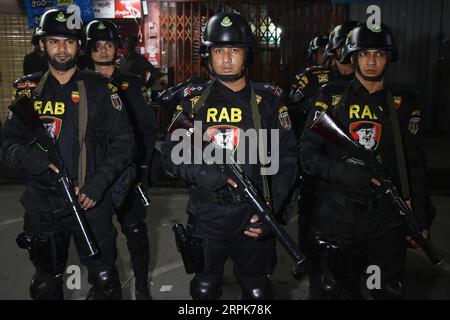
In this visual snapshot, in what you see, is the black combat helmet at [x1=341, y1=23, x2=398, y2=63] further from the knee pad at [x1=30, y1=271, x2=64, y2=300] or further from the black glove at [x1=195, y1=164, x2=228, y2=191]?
the knee pad at [x1=30, y1=271, x2=64, y2=300]

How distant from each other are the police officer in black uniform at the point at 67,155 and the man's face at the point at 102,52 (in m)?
0.83

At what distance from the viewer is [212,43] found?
8.84 feet

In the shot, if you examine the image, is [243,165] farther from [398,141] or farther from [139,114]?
[139,114]

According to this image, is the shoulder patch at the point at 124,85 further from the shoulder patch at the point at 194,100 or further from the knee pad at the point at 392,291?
the knee pad at the point at 392,291

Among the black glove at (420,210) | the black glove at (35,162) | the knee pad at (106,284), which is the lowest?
the knee pad at (106,284)

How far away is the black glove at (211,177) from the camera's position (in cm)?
254

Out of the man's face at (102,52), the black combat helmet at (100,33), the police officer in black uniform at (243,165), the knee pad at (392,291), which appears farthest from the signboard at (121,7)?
the knee pad at (392,291)

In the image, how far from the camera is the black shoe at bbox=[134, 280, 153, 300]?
3.45m

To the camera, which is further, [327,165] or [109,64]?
[109,64]

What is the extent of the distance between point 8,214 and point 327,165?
4271 mm

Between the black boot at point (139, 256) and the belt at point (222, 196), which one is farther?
the black boot at point (139, 256)

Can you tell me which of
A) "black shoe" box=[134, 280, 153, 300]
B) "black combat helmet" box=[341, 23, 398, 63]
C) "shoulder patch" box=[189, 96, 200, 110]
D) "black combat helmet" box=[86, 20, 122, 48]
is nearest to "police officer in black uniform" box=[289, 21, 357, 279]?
"black combat helmet" box=[341, 23, 398, 63]

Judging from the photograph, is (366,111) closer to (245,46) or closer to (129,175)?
(245,46)

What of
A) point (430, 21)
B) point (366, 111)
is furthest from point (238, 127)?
point (430, 21)
